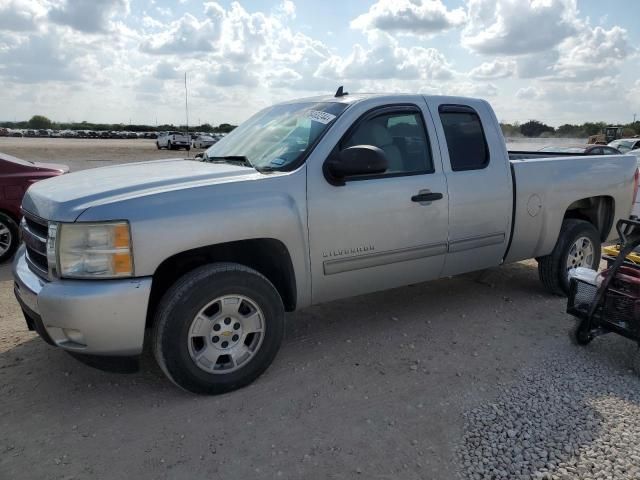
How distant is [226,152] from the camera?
4430 millimetres

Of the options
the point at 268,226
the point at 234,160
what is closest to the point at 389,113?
the point at 234,160

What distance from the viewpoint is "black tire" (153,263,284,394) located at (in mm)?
3248

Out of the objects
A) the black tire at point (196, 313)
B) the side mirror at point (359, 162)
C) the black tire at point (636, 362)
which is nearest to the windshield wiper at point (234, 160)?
the side mirror at point (359, 162)

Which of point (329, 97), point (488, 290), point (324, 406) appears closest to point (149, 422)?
point (324, 406)

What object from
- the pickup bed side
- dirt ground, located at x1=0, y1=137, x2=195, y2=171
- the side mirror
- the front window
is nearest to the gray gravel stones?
the pickup bed side

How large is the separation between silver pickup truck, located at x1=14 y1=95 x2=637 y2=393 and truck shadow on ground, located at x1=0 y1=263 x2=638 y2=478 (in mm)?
369

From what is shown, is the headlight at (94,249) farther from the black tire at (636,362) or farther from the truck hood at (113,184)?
the black tire at (636,362)

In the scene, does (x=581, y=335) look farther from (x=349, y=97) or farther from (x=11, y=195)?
(x=11, y=195)

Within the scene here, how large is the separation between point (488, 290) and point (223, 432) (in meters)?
3.62

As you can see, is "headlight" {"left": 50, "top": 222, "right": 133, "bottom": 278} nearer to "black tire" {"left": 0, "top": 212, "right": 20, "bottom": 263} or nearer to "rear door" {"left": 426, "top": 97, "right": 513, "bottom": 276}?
"rear door" {"left": 426, "top": 97, "right": 513, "bottom": 276}

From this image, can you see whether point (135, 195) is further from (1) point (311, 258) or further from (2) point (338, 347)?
(2) point (338, 347)

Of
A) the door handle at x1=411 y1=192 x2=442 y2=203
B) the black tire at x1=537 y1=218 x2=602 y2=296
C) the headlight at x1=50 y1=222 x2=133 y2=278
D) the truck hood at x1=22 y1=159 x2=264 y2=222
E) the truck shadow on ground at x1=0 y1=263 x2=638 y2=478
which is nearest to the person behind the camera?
the truck shadow on ground at x1=0 y1=263 x2=638 y2=478

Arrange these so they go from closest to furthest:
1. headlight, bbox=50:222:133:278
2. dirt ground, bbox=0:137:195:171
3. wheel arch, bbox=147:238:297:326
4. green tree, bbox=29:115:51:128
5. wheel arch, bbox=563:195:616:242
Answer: headlight, bbox=50:222:133:278, wheel arch, bbox=147:238:297:326, wheel arch, bbox=563:195:616:242, dirt ground, bbox=0:137:195:171, green tree, bbox=29:115:51:128

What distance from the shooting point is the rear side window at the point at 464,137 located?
14.8ft
